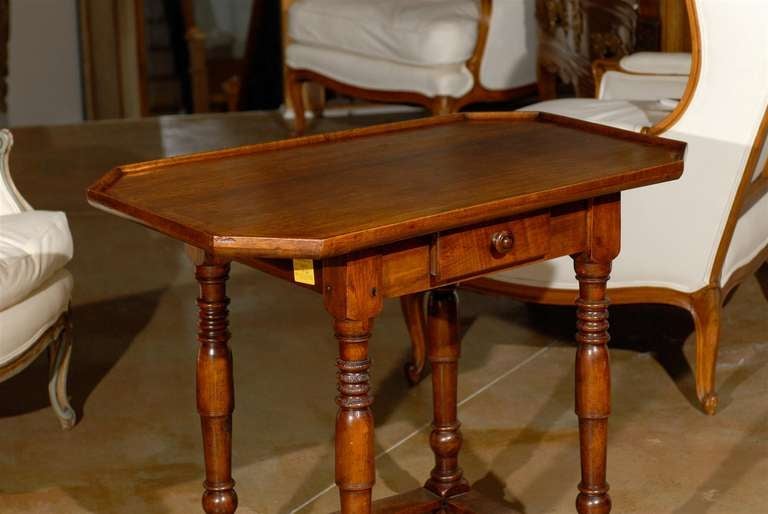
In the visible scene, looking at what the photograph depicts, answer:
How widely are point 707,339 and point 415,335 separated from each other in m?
0.75

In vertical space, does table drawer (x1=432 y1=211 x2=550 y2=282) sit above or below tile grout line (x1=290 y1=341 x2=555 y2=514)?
above

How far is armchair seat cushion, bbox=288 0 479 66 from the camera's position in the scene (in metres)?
5.09

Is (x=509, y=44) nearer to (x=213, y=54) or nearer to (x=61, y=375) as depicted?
(x=61, y=375)

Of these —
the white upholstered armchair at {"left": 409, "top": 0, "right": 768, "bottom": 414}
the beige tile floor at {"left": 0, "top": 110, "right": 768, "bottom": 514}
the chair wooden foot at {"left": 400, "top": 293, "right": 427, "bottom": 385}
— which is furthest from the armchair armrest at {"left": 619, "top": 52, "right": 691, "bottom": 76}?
the chair wooden foot at {"left": 400, "top": 293, "right": 427, "bottom": 385}

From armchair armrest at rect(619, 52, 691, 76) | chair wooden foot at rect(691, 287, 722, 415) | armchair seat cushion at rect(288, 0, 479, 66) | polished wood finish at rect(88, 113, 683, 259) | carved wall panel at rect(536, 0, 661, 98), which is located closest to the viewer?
polished wood finish at rect(88, 113, 683, 259)

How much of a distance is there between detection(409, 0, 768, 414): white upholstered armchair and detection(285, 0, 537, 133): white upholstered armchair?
66.7 inches

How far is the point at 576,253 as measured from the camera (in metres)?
2.19

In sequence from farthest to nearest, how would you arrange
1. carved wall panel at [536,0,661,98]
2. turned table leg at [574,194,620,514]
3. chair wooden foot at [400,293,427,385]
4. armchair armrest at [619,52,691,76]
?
1. carved wall panel at [536,0,661,98]
2. armchair armrest at [619,52,691,76]
3. chair wooden foot at [400,293,427,385]
4. turned table leg at [574,194,620,514]

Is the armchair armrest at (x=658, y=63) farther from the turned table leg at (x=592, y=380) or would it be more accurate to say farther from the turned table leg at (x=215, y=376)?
the turned table leg at (x=215, y=376)

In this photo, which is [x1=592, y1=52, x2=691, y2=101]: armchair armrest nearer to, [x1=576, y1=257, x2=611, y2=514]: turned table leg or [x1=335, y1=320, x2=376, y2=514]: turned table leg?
[x1=576, y1=257, x2=611, y2=514]: turned table leg

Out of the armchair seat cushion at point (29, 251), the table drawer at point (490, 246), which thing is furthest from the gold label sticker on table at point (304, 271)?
the armchair seat cushion at point (29, 251)

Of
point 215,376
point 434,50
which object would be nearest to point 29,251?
point 215,376

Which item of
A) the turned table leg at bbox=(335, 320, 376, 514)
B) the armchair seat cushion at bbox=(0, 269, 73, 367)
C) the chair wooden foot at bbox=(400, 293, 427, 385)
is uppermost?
Answer: the turned table leg at bbox=(335, 320, 376, 514)

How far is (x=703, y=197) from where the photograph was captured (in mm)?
2994
